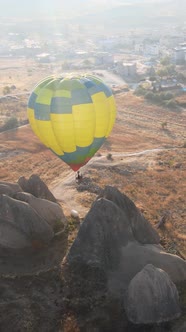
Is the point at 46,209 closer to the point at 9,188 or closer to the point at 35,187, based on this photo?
the point at 35,187

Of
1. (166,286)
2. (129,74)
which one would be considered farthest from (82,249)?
(129,74)

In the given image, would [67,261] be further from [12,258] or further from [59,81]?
[59,81]

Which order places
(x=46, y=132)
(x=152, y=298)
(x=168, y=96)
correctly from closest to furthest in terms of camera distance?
(x=152, y=298) → (x=46, y=132) → (x=168, y=96)

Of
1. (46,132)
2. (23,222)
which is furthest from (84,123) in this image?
(23,222)

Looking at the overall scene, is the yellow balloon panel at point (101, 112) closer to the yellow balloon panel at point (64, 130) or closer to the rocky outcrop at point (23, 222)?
the yellow balloon panel at point (64, 130)

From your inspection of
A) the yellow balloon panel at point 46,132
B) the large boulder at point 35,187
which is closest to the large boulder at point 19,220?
the large boulder at point 35,187

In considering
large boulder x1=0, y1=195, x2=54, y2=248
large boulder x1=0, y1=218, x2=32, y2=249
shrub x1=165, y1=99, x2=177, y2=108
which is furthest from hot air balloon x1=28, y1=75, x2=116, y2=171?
shrub x1=165, y1=99, x2=177, y2=108

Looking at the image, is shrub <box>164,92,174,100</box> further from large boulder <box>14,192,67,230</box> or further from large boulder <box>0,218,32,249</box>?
large boulder <box>0,218,32,249</box>
